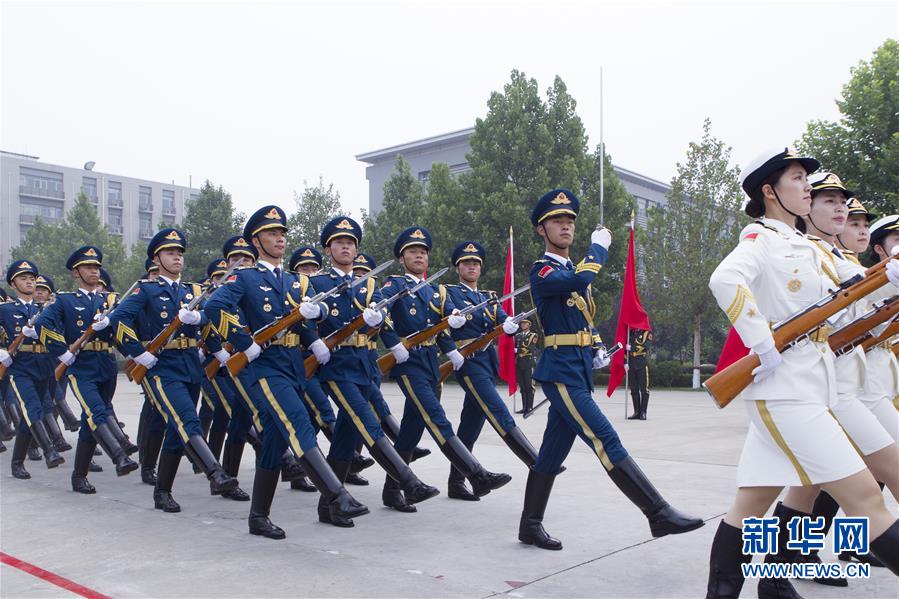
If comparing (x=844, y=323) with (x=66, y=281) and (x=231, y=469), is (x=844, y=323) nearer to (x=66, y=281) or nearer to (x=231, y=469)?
(x=231, y=469)

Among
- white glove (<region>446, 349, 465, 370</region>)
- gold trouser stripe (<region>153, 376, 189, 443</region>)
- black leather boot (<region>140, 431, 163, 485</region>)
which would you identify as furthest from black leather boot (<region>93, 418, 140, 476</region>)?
white glove (<region>446, 349, 465, 370</region>)

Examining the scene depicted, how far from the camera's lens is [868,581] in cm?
433

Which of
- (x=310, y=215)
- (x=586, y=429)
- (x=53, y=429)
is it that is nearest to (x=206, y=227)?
(x=310, y=215)

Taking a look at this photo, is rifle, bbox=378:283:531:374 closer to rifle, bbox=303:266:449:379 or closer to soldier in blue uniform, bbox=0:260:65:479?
rifle, bbox=303:266:449:379

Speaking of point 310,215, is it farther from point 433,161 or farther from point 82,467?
point 82,467

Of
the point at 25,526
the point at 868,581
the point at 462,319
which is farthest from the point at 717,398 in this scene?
the point at 25,526

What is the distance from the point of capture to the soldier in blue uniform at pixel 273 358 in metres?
5.49

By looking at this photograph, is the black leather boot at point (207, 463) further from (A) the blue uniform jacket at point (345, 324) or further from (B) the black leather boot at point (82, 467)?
(B) the black leather boot at point (82, 467)

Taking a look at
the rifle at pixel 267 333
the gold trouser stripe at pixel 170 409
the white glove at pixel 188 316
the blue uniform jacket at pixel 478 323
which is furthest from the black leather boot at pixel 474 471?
the white glove at pixel 188 316

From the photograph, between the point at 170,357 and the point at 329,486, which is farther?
the point at 170,357

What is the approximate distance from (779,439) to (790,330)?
467 mm

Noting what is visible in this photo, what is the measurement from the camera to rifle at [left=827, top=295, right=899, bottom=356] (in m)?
4.18

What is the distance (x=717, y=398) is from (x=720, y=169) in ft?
81.8

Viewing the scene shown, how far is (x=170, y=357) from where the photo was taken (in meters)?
6.91
